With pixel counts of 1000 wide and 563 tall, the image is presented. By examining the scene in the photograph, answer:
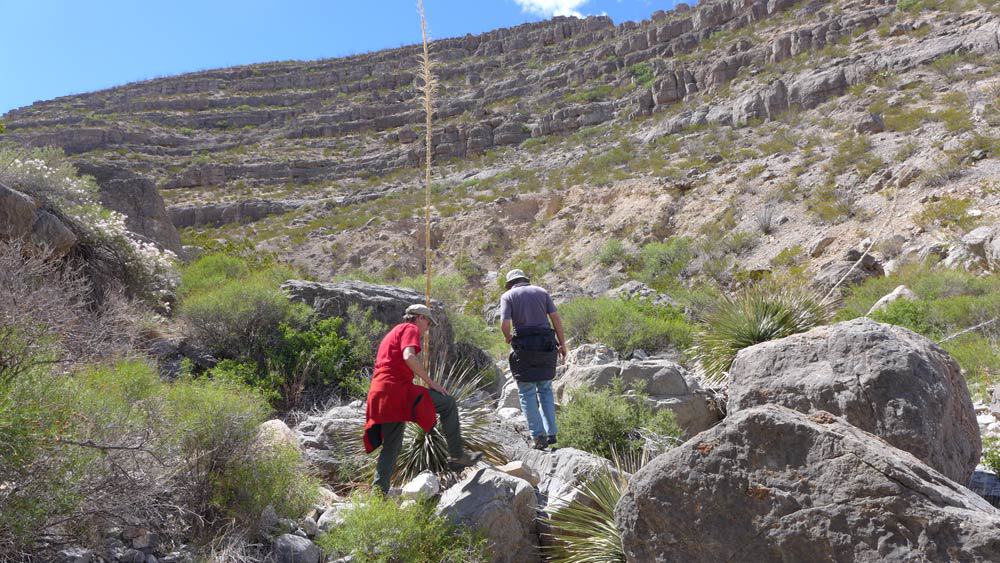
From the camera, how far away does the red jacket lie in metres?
4.73

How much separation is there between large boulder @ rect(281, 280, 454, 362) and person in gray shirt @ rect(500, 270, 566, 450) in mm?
2884

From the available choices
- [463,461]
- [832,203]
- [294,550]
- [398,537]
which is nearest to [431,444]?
[463,461]

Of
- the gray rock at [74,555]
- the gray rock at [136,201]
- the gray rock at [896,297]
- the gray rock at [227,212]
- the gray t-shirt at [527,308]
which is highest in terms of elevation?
the gray rock at [227,212]

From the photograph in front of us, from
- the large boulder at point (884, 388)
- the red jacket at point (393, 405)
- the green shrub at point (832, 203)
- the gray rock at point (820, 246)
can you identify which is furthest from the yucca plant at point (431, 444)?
the green shrub at point (832, 203)

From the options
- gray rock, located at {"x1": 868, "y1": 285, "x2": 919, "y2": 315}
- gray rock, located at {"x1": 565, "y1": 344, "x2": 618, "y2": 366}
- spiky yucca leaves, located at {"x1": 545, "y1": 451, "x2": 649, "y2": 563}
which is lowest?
spiky yucca leaves, located at {"x1": 545, "y1": 451, "x2": 649, "y2": 563}

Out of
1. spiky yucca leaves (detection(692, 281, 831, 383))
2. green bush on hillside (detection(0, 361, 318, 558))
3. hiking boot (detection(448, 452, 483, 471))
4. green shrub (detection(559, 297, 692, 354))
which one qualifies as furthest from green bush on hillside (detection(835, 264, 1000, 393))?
green bush on hillside (detection(0, 361, 318, 558))

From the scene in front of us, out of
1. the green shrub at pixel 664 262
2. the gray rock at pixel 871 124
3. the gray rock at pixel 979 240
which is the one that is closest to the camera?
the gray rock at pixel 979 240

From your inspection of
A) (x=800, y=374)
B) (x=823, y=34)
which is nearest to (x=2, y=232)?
(x=800, y=374)

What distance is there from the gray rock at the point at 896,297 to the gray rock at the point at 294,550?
28.8 feet

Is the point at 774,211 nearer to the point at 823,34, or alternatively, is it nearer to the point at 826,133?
the point at 826,133

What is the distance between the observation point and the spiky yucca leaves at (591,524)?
13.0ft

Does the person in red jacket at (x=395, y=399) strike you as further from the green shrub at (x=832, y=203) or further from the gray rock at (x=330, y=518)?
the green shrub at (x=832, y=203)

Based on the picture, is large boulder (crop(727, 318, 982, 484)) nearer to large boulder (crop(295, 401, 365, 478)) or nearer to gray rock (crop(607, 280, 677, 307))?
large boulder (crop(295, 401, 365, 478))

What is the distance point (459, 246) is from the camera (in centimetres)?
2452
